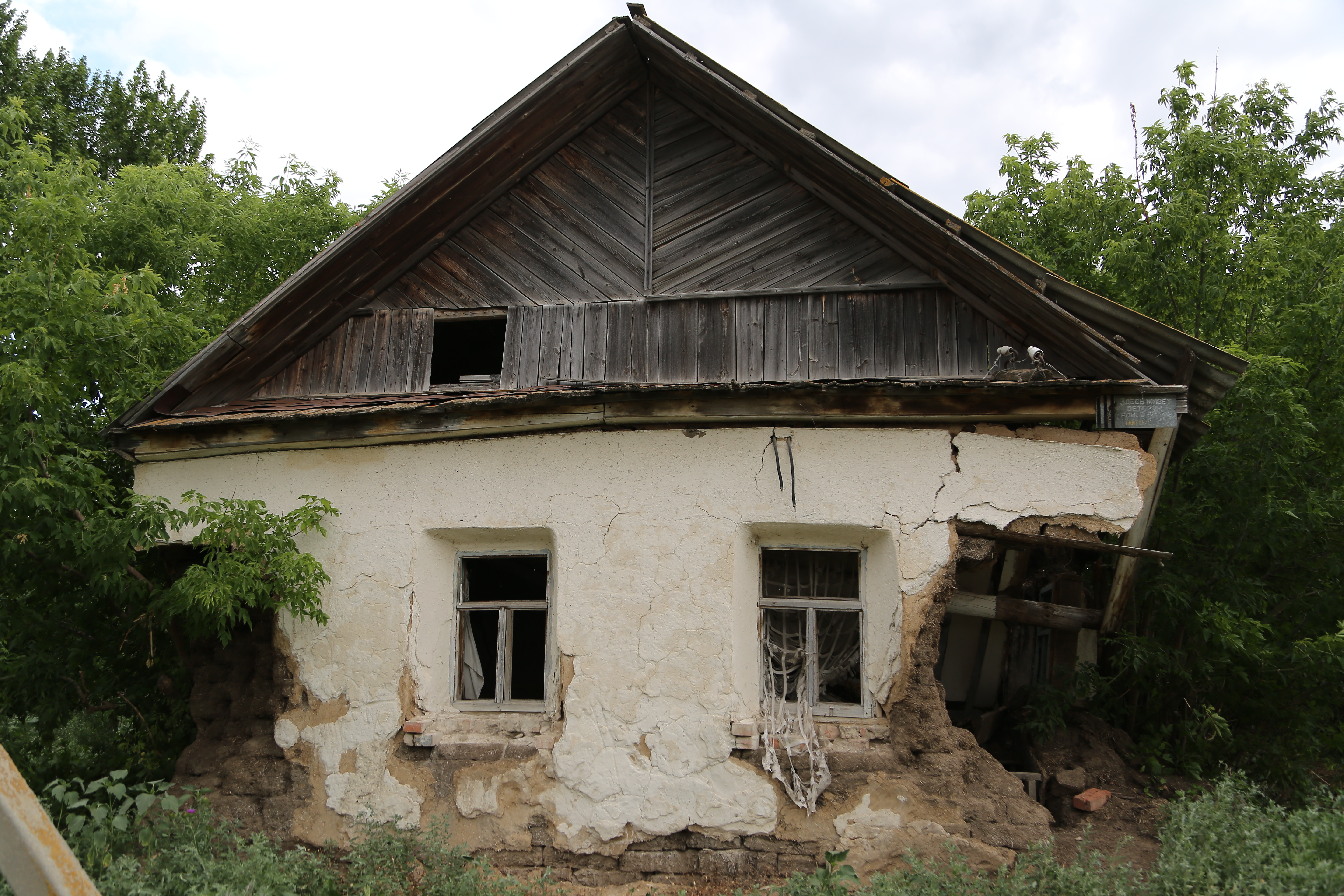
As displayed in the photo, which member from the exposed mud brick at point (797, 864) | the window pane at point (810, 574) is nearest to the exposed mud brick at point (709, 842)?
the exposed mud brick at point (797, 864)

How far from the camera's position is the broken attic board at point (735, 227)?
19.9 feet

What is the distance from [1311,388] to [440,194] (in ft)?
25.9

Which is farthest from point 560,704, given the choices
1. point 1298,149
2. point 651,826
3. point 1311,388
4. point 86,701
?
point 1298,149

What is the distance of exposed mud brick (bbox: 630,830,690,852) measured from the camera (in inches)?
199

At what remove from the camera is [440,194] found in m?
6.52

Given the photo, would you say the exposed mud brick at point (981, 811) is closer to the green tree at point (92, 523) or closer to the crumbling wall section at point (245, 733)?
the crumbling wall section at point (245, 733)

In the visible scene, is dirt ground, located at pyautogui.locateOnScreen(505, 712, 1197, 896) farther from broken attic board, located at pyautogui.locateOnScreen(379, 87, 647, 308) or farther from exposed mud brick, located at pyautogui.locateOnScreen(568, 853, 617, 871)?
broken attic board, located at pyautogui.locateOnScreen(379, 87, 647, 308)

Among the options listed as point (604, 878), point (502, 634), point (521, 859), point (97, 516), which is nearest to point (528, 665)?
point (502, 634)

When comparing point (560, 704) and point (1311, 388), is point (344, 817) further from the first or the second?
point (1311, 388)

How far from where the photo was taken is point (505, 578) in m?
7.16

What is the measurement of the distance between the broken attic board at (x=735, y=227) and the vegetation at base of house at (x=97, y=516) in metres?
3.44

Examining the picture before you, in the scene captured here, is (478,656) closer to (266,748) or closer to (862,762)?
(266,748)

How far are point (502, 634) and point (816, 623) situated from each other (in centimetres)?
229

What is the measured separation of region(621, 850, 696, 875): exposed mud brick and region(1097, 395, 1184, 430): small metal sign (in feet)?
12.6
